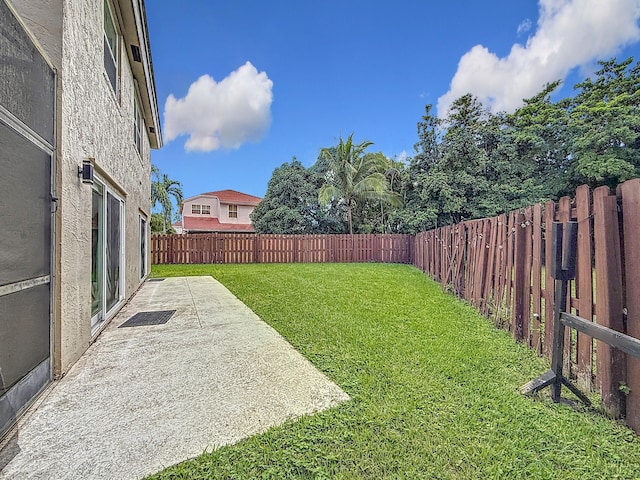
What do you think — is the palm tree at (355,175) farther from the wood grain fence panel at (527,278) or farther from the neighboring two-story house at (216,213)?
the wood grain fence panel at (527,278)

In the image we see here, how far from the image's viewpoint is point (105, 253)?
4.11 m

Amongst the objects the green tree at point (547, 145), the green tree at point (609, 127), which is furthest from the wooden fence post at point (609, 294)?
the green tree at point (547, 145)

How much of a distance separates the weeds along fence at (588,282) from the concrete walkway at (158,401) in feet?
6.10

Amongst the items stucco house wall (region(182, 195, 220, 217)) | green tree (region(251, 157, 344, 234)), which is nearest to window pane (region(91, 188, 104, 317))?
green tree (region(251, 157, 344, 234))

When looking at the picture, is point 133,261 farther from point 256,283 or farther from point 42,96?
point 42,96

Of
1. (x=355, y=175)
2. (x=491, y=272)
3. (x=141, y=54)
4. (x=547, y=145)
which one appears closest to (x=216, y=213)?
(x=355, y=175)

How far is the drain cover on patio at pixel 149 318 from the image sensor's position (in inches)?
165

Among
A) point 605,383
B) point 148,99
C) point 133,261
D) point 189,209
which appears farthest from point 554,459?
point 189,209

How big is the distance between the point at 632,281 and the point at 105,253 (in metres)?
5.38

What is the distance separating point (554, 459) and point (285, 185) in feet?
59.9

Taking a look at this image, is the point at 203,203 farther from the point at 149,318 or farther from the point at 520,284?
the point at 520,284

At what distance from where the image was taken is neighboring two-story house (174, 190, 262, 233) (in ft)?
87.8

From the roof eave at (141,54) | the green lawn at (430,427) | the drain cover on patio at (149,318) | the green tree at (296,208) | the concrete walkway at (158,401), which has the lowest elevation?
the green lawn at (430,427)

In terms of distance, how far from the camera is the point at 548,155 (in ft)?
50.3
